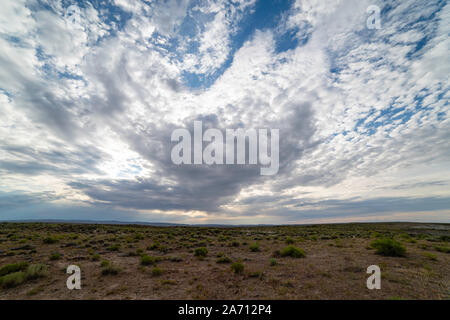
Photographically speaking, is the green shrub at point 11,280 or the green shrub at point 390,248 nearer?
the green shrub at point 11,280

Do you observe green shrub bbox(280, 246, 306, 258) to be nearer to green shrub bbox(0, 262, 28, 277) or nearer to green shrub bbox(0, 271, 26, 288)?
green shrub bbox(0, 271, 26, 288)

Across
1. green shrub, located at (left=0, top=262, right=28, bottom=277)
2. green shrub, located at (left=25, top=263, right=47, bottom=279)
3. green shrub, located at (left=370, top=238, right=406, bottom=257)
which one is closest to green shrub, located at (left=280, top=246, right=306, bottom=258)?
green shrub, located at (left=370, top=238, right=406, bottom=257)

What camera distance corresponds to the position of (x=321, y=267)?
12062 mm

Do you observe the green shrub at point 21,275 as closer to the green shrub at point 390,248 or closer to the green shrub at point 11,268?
the green shrub at point 11,268

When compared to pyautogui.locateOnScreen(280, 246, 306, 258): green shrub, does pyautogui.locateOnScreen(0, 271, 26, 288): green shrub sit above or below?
above

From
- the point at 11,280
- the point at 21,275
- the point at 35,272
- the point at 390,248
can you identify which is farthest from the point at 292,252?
the point at 11,280

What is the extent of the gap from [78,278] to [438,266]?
72.8 ft

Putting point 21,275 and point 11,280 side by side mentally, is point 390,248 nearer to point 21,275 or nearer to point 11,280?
point 21,275

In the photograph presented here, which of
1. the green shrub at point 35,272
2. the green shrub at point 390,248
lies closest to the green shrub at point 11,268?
the green shrub at point 35,272
